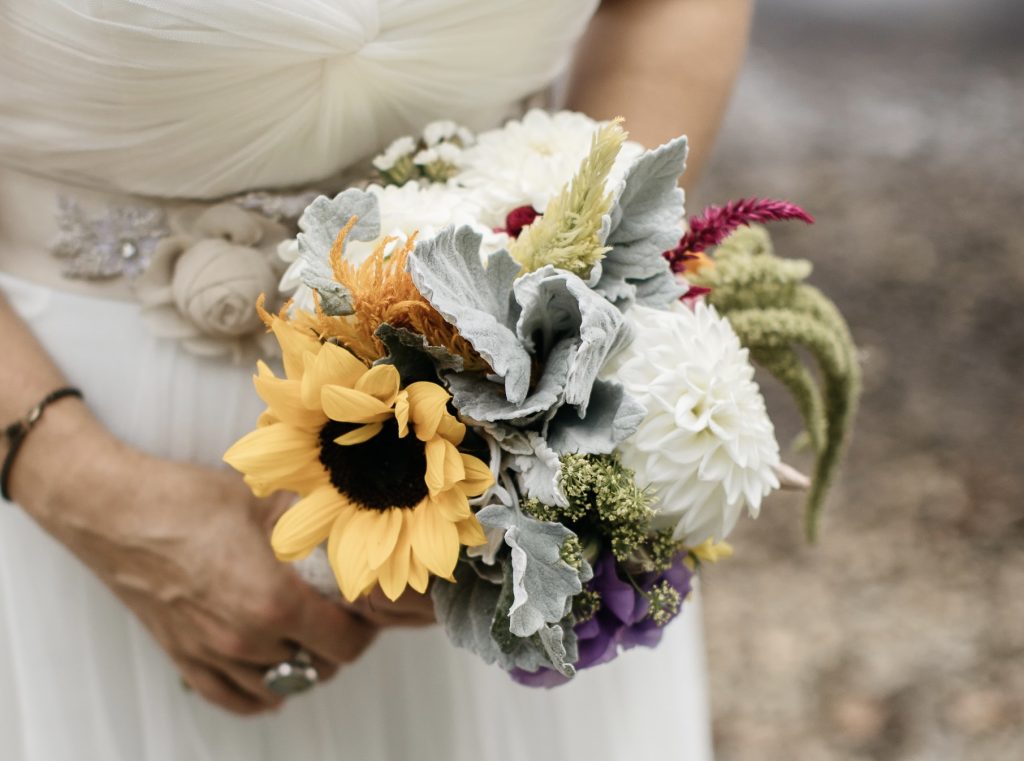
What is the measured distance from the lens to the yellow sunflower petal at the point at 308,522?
25.7 inches

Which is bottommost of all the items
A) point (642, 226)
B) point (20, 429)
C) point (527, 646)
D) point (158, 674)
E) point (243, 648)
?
point (158, 674)

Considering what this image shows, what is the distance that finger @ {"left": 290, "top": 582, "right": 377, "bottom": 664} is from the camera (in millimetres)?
864

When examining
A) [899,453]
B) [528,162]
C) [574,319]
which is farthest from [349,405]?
[899,453]

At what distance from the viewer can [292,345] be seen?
0.63 m

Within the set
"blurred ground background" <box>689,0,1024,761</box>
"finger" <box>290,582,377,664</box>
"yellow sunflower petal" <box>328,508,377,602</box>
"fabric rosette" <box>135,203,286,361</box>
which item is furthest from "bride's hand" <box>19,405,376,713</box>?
"blurred ground background" <box>689,0,1024,761</box>

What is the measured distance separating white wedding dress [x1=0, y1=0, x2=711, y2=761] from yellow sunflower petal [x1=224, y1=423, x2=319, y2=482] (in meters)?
0.31

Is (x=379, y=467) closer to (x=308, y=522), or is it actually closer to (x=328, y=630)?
(x=308, y=522)

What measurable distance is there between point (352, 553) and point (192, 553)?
274mm

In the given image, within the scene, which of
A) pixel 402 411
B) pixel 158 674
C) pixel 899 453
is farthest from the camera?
Result: pixel 899 453

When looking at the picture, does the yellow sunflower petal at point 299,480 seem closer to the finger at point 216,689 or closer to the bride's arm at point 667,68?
the finger at point 216,689

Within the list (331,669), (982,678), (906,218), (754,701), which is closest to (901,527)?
(982,678)

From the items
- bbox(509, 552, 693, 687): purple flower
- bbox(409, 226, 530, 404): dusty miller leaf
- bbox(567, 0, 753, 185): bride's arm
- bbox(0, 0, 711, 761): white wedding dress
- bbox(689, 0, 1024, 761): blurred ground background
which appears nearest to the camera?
bbox(409, 226, 530, 404): dusty miller leaf

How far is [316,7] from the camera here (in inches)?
30.0

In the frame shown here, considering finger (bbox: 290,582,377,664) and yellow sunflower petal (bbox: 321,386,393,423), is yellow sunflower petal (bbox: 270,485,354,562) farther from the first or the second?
finger (bbox: 290,582,377,664)
